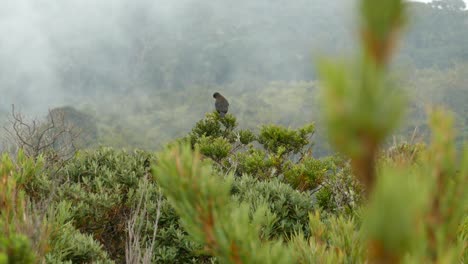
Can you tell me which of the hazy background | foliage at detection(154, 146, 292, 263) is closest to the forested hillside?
foliage at detection(154, 146, 292, 263)

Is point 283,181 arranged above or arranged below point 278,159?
below

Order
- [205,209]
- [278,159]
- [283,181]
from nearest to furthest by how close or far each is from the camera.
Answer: [205,209], [283,181], [278,159]

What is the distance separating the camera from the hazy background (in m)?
116

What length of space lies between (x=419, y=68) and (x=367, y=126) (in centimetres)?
14588

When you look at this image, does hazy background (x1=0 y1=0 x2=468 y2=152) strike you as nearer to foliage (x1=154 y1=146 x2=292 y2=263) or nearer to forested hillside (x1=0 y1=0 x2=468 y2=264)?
forested hillside (x1=0 y1=0 x2=468 y2=264)

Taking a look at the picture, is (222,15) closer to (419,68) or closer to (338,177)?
(419,68)

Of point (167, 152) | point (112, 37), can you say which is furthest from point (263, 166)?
point (112, 37)

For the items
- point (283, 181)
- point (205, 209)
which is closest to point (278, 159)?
point (283, 181)

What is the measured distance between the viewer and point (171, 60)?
143 m

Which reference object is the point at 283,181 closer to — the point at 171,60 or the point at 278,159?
the point at 278,159

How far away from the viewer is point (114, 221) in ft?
17.5

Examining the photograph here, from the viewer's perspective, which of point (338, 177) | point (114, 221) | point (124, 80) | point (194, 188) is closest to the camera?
point (194, 188)

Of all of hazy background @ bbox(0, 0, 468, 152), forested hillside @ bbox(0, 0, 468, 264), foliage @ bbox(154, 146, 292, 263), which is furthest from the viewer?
hazy background @ bbox(0, 0, 468, 152)

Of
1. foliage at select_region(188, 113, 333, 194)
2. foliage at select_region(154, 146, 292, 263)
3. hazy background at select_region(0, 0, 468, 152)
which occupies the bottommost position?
foliage at select_region(154, 146, 292, 263)
